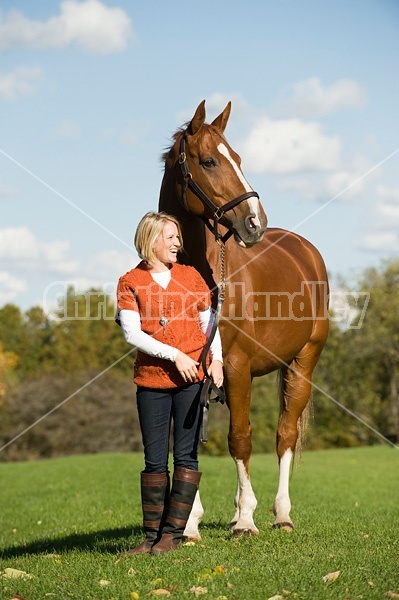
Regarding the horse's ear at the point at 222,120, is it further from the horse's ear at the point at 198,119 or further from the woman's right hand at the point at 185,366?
the woman's right hand at the point at 185,366

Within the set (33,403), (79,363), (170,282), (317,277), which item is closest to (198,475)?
(170,282)

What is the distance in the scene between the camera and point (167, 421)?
5.11 m

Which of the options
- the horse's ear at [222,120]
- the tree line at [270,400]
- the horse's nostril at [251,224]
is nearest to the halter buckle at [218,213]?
the horse's nostril at [251,224]

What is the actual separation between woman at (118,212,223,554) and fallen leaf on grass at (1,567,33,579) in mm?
715

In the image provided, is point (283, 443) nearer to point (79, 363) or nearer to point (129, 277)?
point (129, 277)

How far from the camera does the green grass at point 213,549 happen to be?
14.1ft

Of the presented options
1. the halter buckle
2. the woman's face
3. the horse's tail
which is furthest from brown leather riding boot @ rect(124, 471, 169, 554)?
the horse's tail

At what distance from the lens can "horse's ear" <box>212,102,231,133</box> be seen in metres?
6.02

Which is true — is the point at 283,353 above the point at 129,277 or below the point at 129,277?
below

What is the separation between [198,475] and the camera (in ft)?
17.3

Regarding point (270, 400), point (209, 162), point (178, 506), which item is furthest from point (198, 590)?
point (270, 400)

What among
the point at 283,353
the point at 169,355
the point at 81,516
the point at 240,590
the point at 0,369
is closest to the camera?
the point at 240,590

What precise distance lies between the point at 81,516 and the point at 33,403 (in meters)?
38.8

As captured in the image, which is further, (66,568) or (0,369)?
(0,369)
